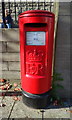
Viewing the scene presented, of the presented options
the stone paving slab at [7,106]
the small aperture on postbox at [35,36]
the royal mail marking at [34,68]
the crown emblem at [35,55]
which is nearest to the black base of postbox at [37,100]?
the stone paving slab at [7,106]

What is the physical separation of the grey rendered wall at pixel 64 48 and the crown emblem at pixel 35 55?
0.56 metres

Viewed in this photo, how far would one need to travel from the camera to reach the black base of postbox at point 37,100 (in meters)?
2.55

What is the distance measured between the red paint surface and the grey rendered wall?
354 mm

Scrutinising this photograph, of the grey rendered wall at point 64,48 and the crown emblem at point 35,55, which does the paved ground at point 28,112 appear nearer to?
the grey rendered wall at point 64,48

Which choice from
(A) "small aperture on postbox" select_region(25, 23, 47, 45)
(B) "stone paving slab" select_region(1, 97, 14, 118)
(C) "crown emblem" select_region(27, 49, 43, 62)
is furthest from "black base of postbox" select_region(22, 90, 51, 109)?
(A) "small aperture on postbox" select_region(25, 23, 47, 45)

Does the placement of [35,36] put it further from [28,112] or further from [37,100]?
[28,112]

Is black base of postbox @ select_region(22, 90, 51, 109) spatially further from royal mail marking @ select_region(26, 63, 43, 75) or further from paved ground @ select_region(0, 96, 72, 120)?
royal mail marking @ select_region(26, 63, 43, 75)

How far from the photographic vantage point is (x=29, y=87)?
2533mm

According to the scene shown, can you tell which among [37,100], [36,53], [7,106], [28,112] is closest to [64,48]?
[36,53]

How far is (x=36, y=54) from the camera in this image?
2299mm

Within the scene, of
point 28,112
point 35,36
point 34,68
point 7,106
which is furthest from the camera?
point 7,106

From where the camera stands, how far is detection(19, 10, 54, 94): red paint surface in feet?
7.00

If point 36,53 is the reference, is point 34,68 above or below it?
below

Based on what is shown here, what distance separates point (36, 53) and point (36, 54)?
0.02m
